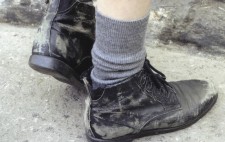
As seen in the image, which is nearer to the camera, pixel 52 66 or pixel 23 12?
pixel 52 66

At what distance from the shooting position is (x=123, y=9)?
3.98 feet

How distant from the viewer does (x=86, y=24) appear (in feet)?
4.79

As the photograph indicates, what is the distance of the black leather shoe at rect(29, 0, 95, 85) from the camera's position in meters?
1.35

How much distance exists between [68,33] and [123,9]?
→ 0.90 ft

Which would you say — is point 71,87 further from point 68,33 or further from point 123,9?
point 123,9

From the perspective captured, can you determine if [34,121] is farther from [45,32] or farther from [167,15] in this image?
[167,15]

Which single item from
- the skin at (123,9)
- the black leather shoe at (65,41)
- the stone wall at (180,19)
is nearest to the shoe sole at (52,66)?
the black leather shoe at (65,41)

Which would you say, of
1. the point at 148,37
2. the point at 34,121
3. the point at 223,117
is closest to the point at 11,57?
the point at 34,121

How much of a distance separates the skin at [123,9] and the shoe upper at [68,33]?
0.68 feet

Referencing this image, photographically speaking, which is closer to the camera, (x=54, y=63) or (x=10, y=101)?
(x=54, y=63)

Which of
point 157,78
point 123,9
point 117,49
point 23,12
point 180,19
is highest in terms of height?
point 123,9

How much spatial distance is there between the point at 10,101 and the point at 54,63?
11.9 inches

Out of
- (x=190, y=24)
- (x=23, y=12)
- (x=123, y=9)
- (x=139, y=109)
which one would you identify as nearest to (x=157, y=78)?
(x=139, y=109)

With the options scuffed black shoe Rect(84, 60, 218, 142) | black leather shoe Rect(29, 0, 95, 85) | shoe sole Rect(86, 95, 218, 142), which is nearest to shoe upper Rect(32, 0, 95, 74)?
black leather shoe Rect(29, 0, 95, 85)
